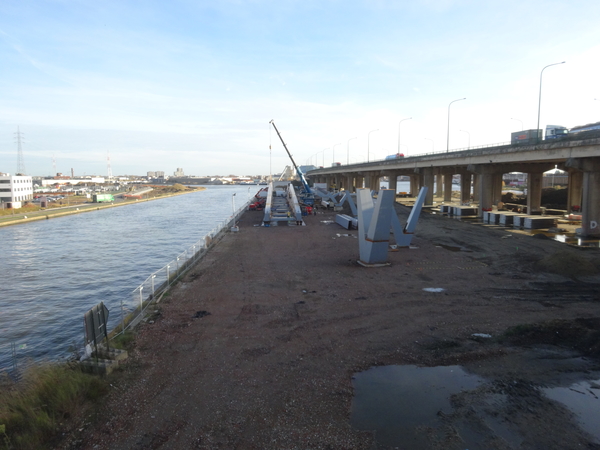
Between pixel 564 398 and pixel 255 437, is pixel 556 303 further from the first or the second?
pixel 255 437

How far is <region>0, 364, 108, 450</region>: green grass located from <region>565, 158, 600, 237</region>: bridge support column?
33138 millimetres

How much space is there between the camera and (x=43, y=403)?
7926mm

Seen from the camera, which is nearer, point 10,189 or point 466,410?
point 466,410

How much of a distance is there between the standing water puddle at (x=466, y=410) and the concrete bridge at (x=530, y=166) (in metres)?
25.5

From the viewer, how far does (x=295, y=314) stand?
13414 millimetres

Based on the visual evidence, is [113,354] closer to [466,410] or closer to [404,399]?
[404,399]

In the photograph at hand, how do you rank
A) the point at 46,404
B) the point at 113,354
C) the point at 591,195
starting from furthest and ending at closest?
the point at 591,195 < the point at 113,354 < the point at 46,404

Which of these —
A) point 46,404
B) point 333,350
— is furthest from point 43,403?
point 333,350

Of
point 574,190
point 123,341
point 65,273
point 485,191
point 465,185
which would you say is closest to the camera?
point 123,341

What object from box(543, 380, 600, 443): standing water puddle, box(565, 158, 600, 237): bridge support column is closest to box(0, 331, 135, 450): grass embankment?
box(543, 380, 600, 443): standing water puddle

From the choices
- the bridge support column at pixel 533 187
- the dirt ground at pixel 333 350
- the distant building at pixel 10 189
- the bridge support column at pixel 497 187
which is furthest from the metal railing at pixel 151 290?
the distant building at pixel 10 189

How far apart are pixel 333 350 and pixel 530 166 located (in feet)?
149

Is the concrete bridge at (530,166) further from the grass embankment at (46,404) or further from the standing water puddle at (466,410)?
the grass embankment at (46,404)

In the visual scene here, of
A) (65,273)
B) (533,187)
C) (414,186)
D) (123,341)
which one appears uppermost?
(414,186)
